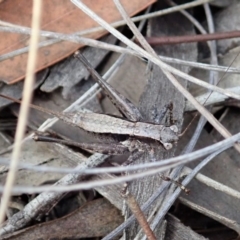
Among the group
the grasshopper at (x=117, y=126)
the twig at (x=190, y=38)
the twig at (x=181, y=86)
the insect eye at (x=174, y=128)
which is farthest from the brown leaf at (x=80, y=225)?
the twig at (x=190, y=38)

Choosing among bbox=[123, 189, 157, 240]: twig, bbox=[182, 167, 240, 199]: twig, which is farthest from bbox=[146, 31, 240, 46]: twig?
bbox=[123, 189, 157, 240]: twig

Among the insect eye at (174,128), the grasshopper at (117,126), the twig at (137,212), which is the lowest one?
the twig at (137,212)

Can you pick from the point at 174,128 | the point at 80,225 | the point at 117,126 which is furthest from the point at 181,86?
the point at 80,225

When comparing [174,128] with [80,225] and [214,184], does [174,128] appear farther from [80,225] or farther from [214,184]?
[80,225]

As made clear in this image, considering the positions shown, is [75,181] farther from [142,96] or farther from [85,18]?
[85,18]

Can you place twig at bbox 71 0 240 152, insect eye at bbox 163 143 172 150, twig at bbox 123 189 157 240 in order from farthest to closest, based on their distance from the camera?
insect eye at bbox 163 143 172 150, twig at bbox 71 0 240 152, twig at bbox 123 189 157 240

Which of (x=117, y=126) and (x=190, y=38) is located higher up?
(x=190, y=38)

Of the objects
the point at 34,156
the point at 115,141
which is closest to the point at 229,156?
the point at 115,141

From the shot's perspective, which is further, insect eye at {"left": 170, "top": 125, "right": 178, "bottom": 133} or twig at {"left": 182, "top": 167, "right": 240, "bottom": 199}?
insect eye at {"left": 170, "top": 125, "right": 178, "bottom": 133}

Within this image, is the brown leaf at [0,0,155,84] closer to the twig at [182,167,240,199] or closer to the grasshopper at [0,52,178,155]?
the grasshopper at [0,52,178,155]

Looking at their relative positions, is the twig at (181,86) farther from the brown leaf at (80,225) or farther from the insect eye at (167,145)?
the brown leaf at (80,225)

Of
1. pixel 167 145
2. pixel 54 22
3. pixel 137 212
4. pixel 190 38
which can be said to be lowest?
pixel 137 212
